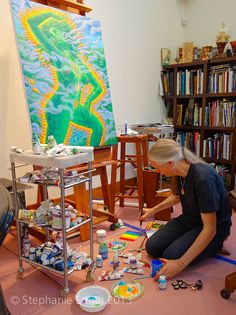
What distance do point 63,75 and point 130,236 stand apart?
1.32 m

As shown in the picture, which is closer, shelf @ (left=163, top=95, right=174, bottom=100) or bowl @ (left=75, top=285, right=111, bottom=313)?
bowl @ (left=75, top=285, right=111, bottom=313)

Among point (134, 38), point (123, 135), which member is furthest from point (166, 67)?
point (123, 135)

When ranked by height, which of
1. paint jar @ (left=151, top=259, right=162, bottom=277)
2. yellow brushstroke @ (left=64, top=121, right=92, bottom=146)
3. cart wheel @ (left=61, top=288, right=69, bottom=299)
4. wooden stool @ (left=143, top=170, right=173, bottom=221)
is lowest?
cart wheel @ (left=61, top=288, right=69, bottom=299)

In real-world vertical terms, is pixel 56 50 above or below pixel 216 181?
above

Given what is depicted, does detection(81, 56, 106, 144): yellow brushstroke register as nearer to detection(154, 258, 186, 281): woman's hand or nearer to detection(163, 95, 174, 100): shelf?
detection(154, 258, 186, 281): woman's hand

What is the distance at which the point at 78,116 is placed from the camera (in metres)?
2.20

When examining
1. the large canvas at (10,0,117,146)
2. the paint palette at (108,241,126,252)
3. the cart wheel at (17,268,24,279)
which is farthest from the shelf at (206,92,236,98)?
the cart wheel at (17,268,24,279)

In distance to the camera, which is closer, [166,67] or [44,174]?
[44,174]

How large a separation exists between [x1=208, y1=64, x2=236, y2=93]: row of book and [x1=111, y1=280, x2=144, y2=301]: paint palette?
241cm

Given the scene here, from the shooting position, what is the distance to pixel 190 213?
6.04 feet

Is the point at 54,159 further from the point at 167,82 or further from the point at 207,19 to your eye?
the point at 207,19

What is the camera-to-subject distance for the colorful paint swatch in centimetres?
221

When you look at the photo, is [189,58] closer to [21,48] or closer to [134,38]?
[134,38]

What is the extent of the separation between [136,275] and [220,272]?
0.51 metres
